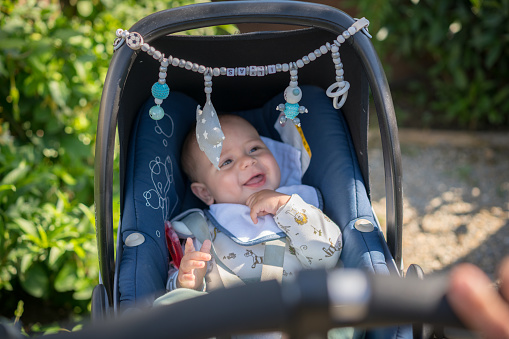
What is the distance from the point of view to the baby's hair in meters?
1.86

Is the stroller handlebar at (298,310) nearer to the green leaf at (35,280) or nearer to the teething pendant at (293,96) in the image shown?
the teething pendant at (293,96)

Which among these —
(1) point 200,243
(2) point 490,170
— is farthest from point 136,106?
(2) point 490,170

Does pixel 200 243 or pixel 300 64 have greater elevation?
pixel 300 64

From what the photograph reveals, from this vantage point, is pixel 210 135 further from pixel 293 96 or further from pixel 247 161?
pixel 293 96

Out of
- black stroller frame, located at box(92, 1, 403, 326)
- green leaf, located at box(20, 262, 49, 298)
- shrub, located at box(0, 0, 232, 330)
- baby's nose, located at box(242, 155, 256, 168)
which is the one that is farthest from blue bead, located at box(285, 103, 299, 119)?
green leaf, located at box(20, 262, 49, 298)

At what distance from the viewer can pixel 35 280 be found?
201 centimetres

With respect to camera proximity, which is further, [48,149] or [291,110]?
[48,149]

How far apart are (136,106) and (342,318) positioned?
1.34m

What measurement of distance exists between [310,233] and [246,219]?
0.87ft

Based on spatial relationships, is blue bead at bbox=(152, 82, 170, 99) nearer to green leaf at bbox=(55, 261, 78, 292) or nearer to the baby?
the baby

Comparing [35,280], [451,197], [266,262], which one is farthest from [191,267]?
[451,197]

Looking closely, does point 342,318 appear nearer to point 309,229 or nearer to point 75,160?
point 309,229

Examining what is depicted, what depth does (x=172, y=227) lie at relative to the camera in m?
1.69

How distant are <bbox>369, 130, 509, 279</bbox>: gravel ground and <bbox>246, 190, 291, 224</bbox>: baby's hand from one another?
1.21 metres
